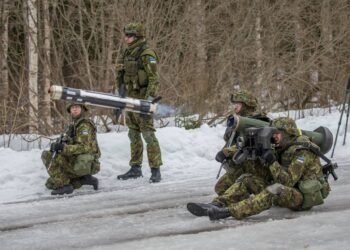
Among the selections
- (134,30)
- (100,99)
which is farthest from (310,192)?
(134,30)

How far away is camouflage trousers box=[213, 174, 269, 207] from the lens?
22.7 ft

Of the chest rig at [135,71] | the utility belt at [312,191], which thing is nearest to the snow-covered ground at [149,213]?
the utility belt at [312,191]

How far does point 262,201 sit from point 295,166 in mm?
511

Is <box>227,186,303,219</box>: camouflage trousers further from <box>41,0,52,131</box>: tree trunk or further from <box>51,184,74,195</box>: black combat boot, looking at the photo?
<box>41,0,52,131</box>: tree trunk

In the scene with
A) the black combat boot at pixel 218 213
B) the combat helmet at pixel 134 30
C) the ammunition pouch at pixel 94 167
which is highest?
the combat helmet at pixel 134 30

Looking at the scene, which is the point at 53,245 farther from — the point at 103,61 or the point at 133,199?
the point at 103,61

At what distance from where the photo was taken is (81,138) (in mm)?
8938

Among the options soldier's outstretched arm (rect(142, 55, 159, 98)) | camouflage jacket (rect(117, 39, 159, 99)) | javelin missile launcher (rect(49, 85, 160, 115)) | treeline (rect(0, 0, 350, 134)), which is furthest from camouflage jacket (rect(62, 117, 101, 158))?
treeline (rect(0, 0, 350, 134))

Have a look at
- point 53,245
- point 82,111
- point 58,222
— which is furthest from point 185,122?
point 53,245

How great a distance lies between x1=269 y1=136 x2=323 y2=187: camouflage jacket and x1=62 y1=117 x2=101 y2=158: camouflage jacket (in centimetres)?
292

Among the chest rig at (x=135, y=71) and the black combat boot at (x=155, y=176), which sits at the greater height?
the chest rig at (x=135, y=71)

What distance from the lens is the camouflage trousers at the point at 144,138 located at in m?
9.47

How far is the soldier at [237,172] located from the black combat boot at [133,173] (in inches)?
90.2

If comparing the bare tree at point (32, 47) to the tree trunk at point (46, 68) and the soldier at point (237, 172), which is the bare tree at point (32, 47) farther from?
the soldier at point (237, 172)
